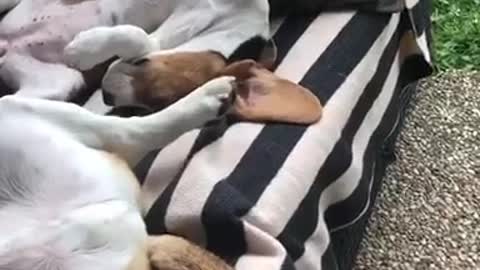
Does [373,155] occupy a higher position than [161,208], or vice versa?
[161,208]

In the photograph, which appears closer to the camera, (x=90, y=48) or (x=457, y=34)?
(x=90, y=48)

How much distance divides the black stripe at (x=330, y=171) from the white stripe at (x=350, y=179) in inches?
0.4

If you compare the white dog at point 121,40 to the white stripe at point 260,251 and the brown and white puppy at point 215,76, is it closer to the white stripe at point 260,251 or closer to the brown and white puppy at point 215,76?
the brown and white puppy at point 215,76

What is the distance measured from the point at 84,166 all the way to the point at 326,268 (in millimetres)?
349

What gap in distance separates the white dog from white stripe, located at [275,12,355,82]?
0.06 metres

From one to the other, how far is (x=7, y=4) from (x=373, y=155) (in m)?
0.61

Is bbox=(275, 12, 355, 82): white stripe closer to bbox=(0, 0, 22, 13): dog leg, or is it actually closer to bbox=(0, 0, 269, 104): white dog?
bbox=(0, 0, 269, 104): white dog

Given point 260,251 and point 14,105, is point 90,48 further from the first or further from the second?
point 260,251

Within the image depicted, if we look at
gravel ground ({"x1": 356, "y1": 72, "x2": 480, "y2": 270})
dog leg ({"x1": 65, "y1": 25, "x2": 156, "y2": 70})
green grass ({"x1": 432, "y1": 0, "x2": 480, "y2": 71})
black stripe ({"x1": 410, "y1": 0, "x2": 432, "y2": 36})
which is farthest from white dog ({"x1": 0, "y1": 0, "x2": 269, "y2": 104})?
green grass ({"x1": 432, "y1": 0, "x2": 480, "y2": 71})

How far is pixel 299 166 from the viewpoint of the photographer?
1.40 metres

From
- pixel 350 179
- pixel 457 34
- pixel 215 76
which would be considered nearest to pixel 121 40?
pixel 215 76

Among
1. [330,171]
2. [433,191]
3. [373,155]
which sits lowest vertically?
[433,191]

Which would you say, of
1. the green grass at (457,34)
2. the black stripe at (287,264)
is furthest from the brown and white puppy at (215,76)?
the green grass at (457,34)

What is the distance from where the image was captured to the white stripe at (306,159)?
1330mm
